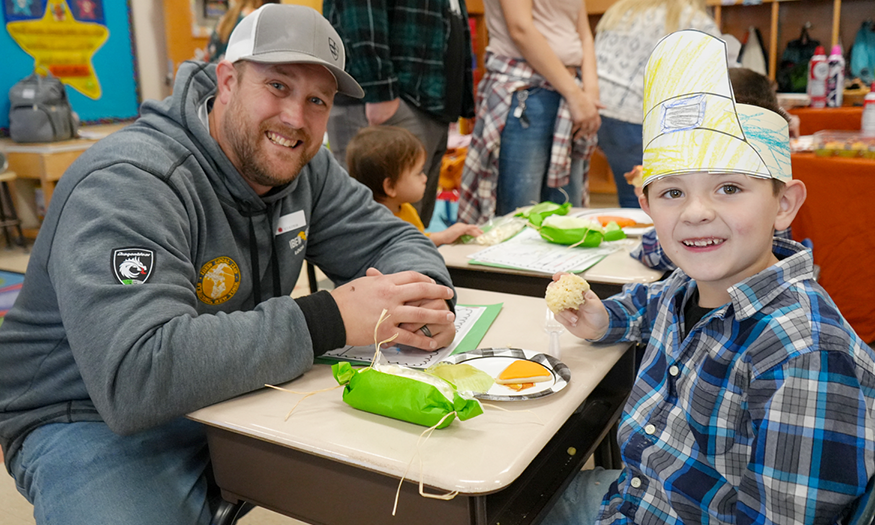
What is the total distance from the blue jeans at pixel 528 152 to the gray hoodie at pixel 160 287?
140 cm

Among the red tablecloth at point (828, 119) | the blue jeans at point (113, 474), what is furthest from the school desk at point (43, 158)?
the red tablecloth at point (828, 119)

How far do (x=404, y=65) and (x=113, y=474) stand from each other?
194cm

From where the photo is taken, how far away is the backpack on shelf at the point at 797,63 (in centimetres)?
521

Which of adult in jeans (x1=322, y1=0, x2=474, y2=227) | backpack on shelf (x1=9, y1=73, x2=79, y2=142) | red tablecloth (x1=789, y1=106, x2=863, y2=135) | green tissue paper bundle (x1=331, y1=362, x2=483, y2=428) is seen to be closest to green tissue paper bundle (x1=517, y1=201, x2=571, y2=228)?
adult in jeans (x1=322, y1=0, x2=474, y2=227)

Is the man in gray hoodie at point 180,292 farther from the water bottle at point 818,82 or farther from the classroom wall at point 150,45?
the classroom wall at point 150,45

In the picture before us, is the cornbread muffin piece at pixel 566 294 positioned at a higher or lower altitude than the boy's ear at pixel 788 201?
lower

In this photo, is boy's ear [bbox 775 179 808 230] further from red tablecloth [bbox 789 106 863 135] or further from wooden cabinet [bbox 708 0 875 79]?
wooden cabinet [bbox 708 0 875 79]

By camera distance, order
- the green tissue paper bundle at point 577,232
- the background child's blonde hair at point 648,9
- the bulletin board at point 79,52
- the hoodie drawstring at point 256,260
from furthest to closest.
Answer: the bulletin board at point 79,52, the background child's blonde hair at point 648,9, the green tissue paper bundle at point 577,232, the hoodie drawstring at point 256,260

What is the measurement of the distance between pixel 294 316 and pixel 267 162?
39 cm

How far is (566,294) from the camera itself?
123 cm

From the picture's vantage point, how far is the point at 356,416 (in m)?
1.01

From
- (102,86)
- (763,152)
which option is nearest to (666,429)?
(763,152)

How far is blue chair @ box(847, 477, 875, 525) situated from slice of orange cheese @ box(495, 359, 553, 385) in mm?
441

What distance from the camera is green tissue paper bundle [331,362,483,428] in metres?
0.94
